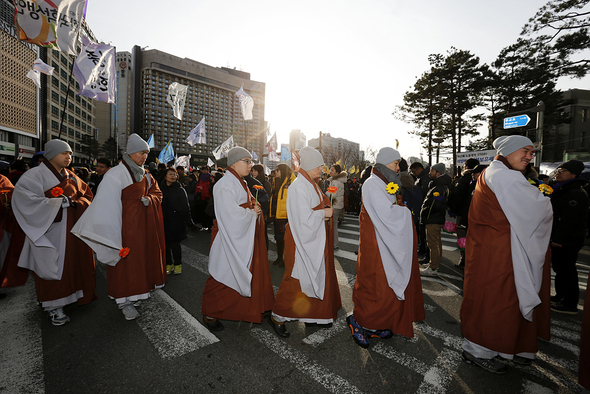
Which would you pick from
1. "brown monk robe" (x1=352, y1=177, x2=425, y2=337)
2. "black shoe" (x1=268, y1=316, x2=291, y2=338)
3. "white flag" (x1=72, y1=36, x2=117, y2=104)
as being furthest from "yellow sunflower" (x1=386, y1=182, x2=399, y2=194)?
"white flag" (x1=72, y1=36, x2=117, y2=104)

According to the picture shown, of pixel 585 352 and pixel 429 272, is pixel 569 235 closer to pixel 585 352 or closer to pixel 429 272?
pixel 429 272

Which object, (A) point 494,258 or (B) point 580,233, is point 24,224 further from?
(B) point 580,233

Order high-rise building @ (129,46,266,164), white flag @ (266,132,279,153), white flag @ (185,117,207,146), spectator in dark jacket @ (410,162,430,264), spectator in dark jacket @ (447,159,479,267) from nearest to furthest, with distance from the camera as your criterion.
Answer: spectator in dark jacket @ (447,159,479,267)
spectator in dark jacket @ (410,162,430,264)
white flag @ (185,117,207,146)
white flag @ (266,132,279,153)
high-rise building @ (129,46,266,164)

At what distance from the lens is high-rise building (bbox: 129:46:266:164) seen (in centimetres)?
8069

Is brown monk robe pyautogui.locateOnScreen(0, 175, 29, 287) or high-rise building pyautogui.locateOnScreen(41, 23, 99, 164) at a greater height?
high-rise building pyautogui.locateOnScreen(41, 23, 99, 164)

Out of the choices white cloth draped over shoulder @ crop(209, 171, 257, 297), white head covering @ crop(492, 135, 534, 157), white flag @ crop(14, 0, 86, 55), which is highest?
white flag @ crop(14, 0, 86, 55)

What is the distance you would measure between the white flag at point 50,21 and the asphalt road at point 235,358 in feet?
20.1

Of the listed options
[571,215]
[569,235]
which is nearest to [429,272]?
[569,235]

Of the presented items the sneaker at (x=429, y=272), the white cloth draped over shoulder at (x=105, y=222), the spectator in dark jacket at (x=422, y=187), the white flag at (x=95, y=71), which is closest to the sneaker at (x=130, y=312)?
the white cloth draped over shoulder at (x=105, y=222)

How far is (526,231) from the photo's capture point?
256 cm

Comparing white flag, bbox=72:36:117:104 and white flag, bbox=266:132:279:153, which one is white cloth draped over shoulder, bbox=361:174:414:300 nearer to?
white flag, bbox=72:36:117:104

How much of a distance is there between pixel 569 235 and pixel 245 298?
436 centimetres

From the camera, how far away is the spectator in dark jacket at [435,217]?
536 cm

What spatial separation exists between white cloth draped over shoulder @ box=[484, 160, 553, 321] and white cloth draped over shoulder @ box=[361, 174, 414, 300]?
33.3 inches
